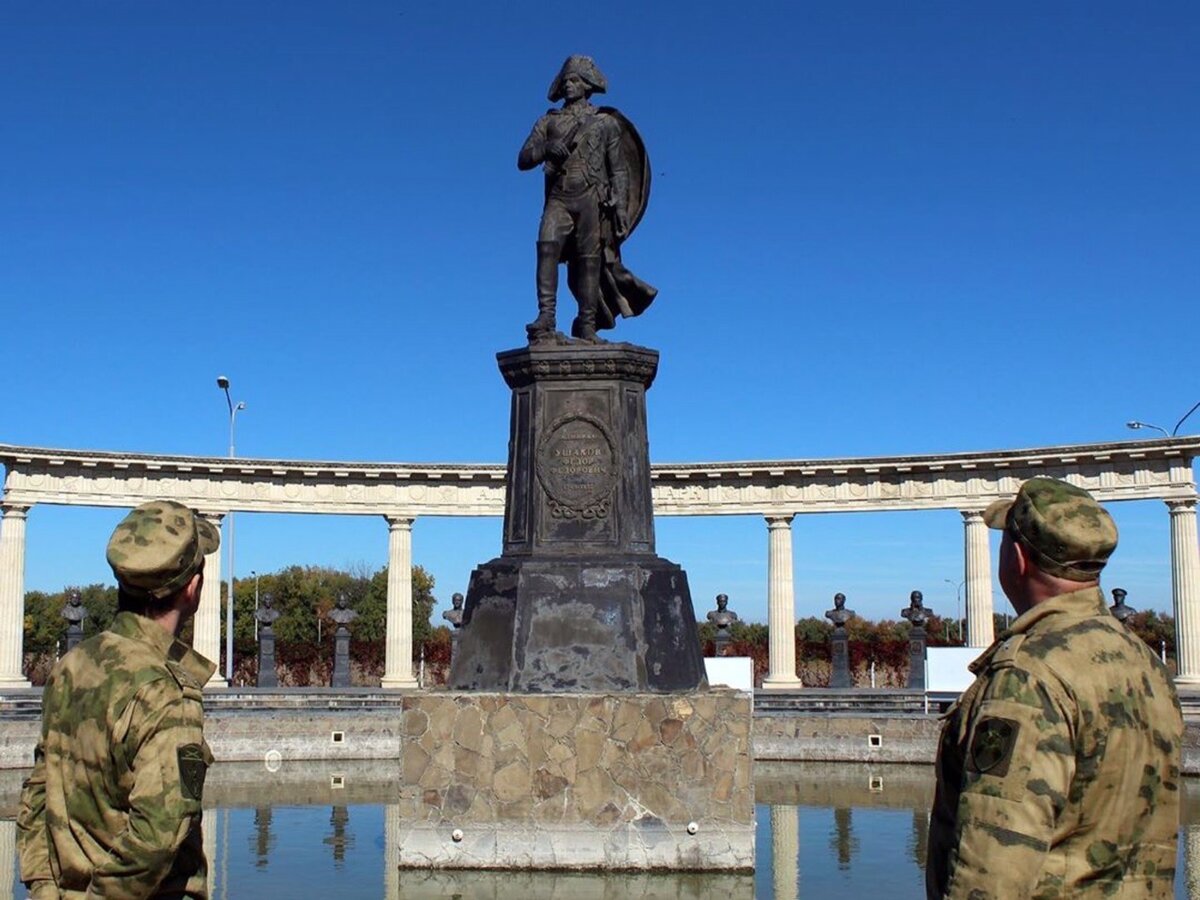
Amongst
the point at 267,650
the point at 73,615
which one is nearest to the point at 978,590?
the point at 267,650

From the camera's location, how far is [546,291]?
14250 mm

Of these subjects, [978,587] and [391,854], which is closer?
[391,854]

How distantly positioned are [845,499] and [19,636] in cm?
2713

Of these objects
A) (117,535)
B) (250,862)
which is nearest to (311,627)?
(250,862)

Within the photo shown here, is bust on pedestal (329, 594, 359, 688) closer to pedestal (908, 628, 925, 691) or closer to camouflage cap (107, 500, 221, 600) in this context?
pedestal (908, 628, 925, 691)

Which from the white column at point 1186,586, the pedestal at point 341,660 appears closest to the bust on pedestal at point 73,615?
the pedestal at point 341,660

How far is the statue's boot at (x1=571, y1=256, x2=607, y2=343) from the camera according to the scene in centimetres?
1423

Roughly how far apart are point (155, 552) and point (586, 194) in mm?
10193

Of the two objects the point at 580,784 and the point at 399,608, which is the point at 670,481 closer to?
the point at 399,608

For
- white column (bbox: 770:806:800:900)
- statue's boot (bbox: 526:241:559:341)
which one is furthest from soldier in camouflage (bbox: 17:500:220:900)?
statue's boot (bbox: 526:241:559:341)

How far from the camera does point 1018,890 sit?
146 inches

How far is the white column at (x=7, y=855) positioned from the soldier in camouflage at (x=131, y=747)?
26.3 ft

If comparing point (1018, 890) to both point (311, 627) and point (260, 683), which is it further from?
point (311, 627)

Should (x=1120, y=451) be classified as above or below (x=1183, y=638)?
above
